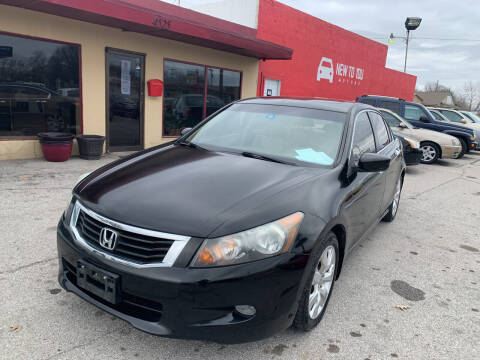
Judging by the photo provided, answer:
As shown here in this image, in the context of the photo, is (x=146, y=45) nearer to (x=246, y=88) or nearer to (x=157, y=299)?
(x=246, y=88)

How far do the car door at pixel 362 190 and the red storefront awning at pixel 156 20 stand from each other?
5.30 meters

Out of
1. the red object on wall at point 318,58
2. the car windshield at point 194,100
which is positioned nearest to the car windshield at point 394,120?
the red object on wall at point 318,58

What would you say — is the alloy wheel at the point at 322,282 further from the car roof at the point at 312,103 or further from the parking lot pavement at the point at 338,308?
the car roof at the point at 312,103

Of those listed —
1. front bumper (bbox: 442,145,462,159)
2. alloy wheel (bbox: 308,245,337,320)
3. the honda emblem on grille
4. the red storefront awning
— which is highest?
the red storefront awning

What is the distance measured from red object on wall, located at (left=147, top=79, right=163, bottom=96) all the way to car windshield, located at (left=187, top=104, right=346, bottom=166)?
238 inches

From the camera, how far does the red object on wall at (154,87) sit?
9.48 m

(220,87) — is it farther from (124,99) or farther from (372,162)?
(372,162)

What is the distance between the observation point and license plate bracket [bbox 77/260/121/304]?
2.17 m

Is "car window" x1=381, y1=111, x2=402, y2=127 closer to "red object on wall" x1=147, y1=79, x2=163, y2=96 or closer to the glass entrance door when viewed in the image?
"red object on wall" x1=147, y1=79, x2=163, y2=96

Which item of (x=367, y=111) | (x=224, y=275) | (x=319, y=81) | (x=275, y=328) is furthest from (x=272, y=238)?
(x=319, y=81)

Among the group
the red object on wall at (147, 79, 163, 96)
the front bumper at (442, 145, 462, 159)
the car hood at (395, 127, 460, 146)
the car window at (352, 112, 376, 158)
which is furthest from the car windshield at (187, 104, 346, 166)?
the front bumper at (442, 145, 462, 159)

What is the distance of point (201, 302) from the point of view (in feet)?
6.76

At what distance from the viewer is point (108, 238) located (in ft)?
7.46

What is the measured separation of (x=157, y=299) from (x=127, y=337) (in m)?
0.68
